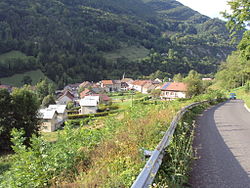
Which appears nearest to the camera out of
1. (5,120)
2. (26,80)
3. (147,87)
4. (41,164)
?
(41,164)

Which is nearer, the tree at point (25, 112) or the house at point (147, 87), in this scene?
the tree at point (25, 112)

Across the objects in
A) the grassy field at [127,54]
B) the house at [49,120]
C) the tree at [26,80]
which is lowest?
the house at [49,120]

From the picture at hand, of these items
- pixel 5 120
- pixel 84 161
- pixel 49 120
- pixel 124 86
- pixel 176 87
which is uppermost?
pixel 84 161

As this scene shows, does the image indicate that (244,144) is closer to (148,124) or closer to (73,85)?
(148,124)

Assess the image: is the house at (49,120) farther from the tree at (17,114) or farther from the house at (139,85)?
the house at (139,85)

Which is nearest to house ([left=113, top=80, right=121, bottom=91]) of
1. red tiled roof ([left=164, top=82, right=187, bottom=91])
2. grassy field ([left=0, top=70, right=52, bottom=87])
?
grassy field ([left=0, top=70, right=52, bottom=87])

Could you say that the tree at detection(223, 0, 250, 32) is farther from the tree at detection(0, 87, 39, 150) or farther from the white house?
the white house

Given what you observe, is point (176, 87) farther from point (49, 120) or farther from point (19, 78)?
point (19, 78)

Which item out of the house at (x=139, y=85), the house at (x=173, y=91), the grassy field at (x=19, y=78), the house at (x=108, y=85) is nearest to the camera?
the house at (x=173, y=91)

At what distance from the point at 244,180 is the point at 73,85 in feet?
373

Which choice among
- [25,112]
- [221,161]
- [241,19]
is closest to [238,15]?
[241,19]

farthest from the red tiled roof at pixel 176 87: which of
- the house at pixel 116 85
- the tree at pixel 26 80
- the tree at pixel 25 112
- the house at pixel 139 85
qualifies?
the tree at pixel 26 80

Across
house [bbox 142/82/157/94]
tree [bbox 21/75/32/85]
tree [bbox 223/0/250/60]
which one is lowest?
house [bbox 142/82/157/94]

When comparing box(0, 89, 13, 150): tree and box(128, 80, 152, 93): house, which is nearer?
box(0, 89, 13, 150): tree
